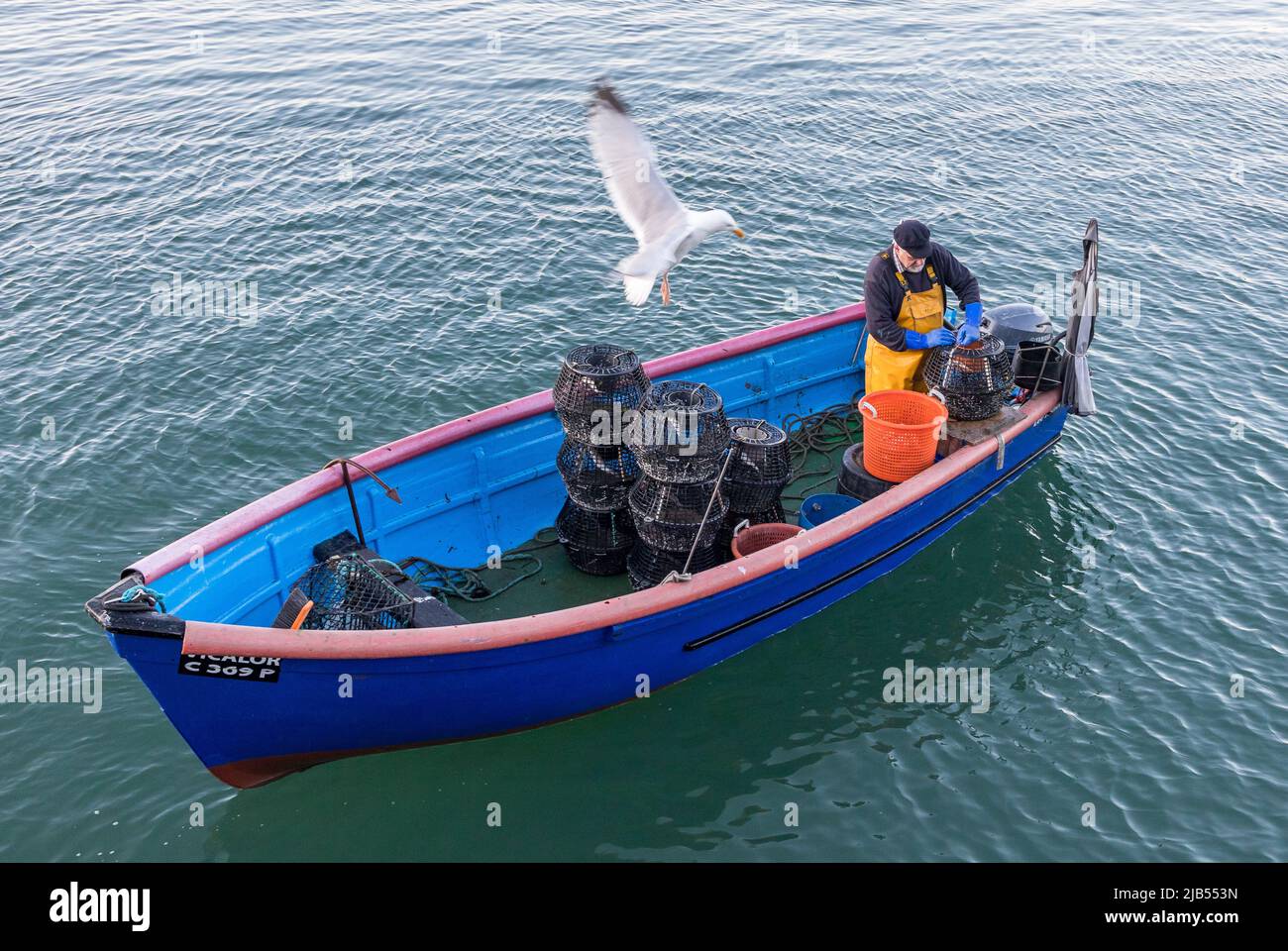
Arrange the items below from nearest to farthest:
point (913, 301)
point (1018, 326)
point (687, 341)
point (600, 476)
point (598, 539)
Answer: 1. point (600, 476)
2. point (598, 539)
3. point (913, 301)
4. point (1018, 326)
5. point (687, 341)

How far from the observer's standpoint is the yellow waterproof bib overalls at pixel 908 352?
916 cm

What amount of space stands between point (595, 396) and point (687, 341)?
5450 mm

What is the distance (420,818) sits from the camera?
7199 mm

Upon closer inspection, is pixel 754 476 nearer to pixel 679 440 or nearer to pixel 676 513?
pixel 676 513

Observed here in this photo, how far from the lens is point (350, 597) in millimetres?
7332

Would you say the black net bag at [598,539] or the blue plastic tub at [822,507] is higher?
the blue plastic tub at [822,507]

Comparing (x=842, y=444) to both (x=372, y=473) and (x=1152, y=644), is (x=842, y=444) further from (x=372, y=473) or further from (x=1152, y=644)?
(x=372, y=473)

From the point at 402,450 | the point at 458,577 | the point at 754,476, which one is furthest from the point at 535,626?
the point at 754,476

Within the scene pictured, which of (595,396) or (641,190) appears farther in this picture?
(595,396)

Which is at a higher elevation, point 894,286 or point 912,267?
point 912,267

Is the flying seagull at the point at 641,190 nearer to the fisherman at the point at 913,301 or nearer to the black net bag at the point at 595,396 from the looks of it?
the black net bag at the point at 595,396

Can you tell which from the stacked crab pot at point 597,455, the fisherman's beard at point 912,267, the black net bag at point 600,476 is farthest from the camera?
the fisherman's beard at point 912,267

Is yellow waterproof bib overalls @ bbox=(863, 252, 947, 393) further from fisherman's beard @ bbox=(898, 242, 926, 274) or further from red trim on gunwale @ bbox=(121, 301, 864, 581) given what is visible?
red trim on gunwale @ bbox=(121, 301, 864, 581)

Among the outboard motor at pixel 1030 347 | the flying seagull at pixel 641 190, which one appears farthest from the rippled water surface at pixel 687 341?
the flying seagull at pixel 641 190
